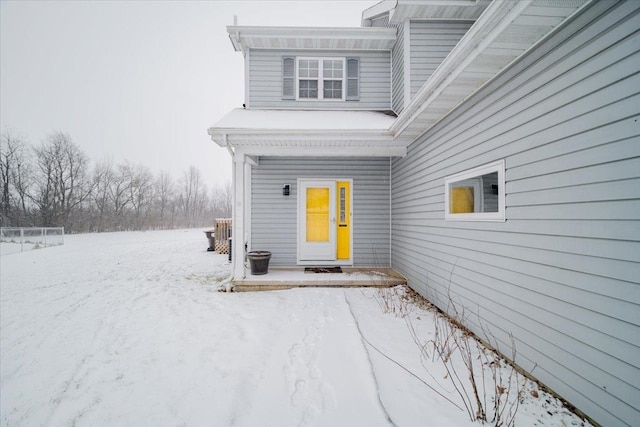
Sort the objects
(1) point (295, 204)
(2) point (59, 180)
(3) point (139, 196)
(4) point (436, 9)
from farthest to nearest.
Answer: (3) point (139, 196) < (2) point (59, 180) < (1) point (295, 204) < (4) point (436, 9)

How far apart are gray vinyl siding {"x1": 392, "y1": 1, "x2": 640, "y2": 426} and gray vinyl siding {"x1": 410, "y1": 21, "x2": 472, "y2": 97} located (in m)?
2.74

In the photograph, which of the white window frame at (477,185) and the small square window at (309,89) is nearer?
the white window frame at (477,185)

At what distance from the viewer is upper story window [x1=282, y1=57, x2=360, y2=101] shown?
21.7 feet

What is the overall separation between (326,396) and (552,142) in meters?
2.65

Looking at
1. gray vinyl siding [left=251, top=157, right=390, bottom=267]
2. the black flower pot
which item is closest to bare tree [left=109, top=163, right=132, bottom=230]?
gray vinyl siding [left=251, top=157, right=390, bottom=267]

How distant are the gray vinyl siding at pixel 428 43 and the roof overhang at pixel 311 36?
1154 millimetres

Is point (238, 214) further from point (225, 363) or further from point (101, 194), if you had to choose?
point (101, 194)

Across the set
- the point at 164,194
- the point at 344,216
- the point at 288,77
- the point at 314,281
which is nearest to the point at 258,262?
the point at 314,281

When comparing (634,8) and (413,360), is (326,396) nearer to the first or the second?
(413,360)

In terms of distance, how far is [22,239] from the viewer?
1023cm

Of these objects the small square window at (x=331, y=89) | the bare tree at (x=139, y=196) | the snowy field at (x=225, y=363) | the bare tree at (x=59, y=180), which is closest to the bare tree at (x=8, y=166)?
the bare tree at (x=59, y=180)

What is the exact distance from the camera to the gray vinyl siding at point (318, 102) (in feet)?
21.6

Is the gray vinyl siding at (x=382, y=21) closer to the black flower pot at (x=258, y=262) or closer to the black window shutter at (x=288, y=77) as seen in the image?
the black window shutter at (x=288, y=77)

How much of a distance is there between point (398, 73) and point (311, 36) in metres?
2.22
